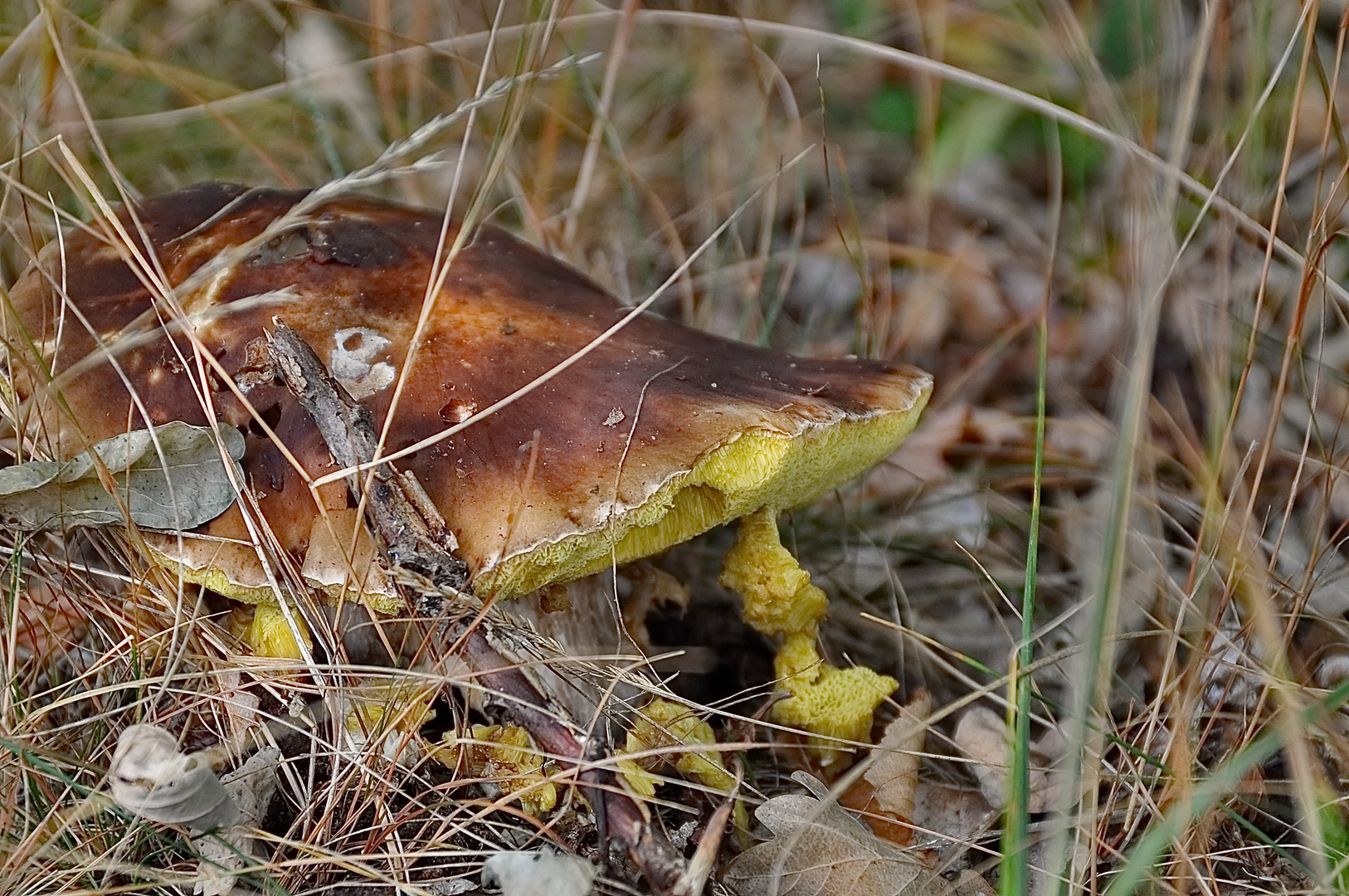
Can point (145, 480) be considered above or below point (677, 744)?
above

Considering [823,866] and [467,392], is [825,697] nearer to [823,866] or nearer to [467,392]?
[823,866]

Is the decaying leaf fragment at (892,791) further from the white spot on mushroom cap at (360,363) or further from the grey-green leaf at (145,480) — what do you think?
the grey-green leaf at (145,480)

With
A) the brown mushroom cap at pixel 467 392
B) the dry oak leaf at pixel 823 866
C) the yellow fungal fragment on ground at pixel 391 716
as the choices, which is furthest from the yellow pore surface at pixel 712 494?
the dry oak leaf at pixel 823 866

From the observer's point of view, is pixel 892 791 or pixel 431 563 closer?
pixel 431 563

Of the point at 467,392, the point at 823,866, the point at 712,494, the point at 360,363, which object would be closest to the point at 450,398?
the point at 467,392

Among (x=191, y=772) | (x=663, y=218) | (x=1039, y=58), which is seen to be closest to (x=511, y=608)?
(x=191, y=772)

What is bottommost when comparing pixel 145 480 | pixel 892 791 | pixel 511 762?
pixel 892 791
